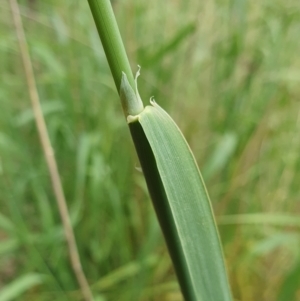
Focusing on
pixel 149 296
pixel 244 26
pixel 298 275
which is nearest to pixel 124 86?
pixel 298 275

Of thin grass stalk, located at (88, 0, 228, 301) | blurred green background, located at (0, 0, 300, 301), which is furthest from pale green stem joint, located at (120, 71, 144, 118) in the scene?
blurred green background, located at (0, 0, 300, 301)

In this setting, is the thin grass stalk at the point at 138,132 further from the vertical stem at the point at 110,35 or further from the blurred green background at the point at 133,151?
the blurred green background at the point at 133,151

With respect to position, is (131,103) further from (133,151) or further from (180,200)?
(133,151)

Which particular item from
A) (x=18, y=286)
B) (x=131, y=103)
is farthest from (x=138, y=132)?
(x=18, y=286)

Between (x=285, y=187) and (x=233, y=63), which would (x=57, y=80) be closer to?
(x=233, y=63)

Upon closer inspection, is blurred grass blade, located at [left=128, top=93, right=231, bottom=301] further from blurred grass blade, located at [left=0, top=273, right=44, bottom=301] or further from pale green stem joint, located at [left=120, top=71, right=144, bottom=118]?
blurred grass blade, located at [left=0, top=273, right=44, bottom=301]

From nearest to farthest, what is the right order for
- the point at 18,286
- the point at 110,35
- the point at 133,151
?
the point at 110,35, the point at 18,286, the point at 133,151
